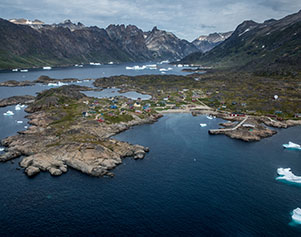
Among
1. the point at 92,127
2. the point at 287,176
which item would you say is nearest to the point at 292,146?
the point at 287,176

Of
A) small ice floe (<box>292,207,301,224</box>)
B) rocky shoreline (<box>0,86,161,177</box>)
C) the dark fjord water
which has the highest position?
rocky shoreline (<box>0,86,161,177</box>)

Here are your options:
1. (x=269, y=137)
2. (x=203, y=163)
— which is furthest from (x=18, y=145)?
(x=269, y=137)

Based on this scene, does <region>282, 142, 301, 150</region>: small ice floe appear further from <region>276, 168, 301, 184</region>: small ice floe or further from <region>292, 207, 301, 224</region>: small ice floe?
<region>292, 207, 301, 224</region>: small ice floe

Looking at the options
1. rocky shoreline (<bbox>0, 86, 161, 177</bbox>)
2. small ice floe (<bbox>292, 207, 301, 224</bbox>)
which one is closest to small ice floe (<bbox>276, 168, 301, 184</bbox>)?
small ice floe (<bbox>292, 207, 301, 224</bbox>)

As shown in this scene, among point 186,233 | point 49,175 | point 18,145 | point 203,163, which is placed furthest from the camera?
point 18,145

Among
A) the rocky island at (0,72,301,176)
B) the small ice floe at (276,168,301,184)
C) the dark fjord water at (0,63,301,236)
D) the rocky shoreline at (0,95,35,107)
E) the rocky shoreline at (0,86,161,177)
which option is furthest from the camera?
the rocky shoreline at (0,95,35,107)

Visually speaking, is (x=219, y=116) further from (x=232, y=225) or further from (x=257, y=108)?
(x=232, y=225)

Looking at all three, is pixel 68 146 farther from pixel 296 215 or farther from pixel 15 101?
pixel 15 101
